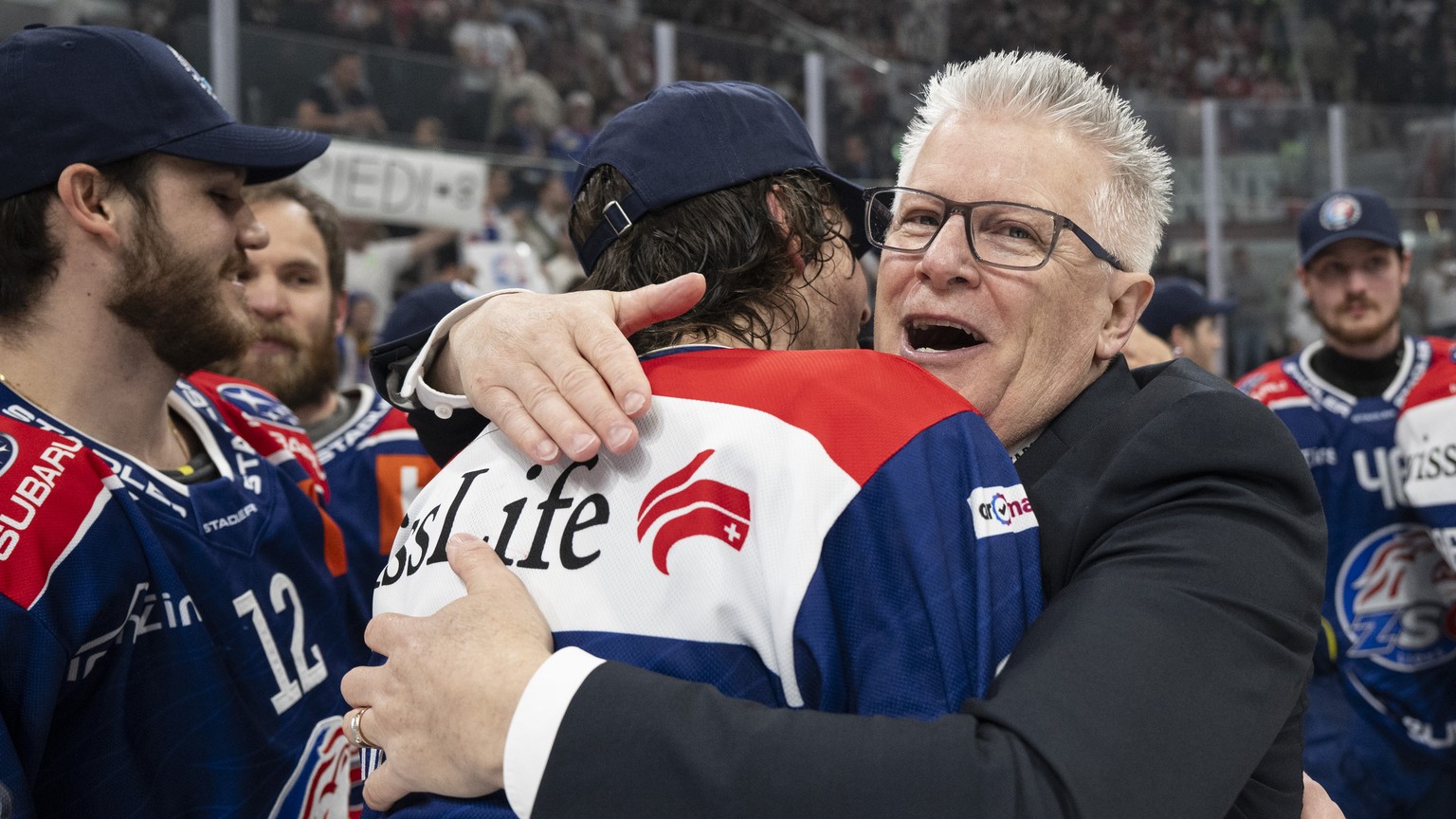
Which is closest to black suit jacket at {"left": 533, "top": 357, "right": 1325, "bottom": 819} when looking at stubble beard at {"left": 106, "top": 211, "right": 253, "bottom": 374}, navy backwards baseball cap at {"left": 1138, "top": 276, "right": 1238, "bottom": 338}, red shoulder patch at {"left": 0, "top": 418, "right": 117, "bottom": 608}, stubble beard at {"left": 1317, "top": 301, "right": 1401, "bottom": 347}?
red shoulder patch at {"left": 0, "top": 418, "right": 117, "bottom": 608}

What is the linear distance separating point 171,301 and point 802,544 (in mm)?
1566

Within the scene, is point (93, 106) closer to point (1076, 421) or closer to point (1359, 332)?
point (1076, 421)

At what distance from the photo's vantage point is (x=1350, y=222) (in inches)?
173

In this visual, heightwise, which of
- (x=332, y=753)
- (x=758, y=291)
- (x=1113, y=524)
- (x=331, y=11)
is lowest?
(x=332, y=753)

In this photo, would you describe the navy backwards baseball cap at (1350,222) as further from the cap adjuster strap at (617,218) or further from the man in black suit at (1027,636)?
the cap adjuster strap at (617,218)

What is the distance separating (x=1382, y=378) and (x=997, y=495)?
3.49 metres

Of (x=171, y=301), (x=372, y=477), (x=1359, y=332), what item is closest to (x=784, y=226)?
(x=171, y=301)

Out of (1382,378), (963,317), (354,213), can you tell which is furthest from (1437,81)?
(963,317)

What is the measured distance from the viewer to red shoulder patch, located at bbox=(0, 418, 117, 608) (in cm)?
173

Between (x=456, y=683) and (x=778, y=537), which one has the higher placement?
(x=778, y=537)

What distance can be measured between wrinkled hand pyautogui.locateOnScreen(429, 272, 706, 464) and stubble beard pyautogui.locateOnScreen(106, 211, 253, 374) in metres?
1.03

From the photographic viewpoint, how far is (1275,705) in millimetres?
1140

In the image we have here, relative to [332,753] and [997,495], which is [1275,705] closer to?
[997,495]

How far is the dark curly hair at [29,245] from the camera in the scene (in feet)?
6.84
